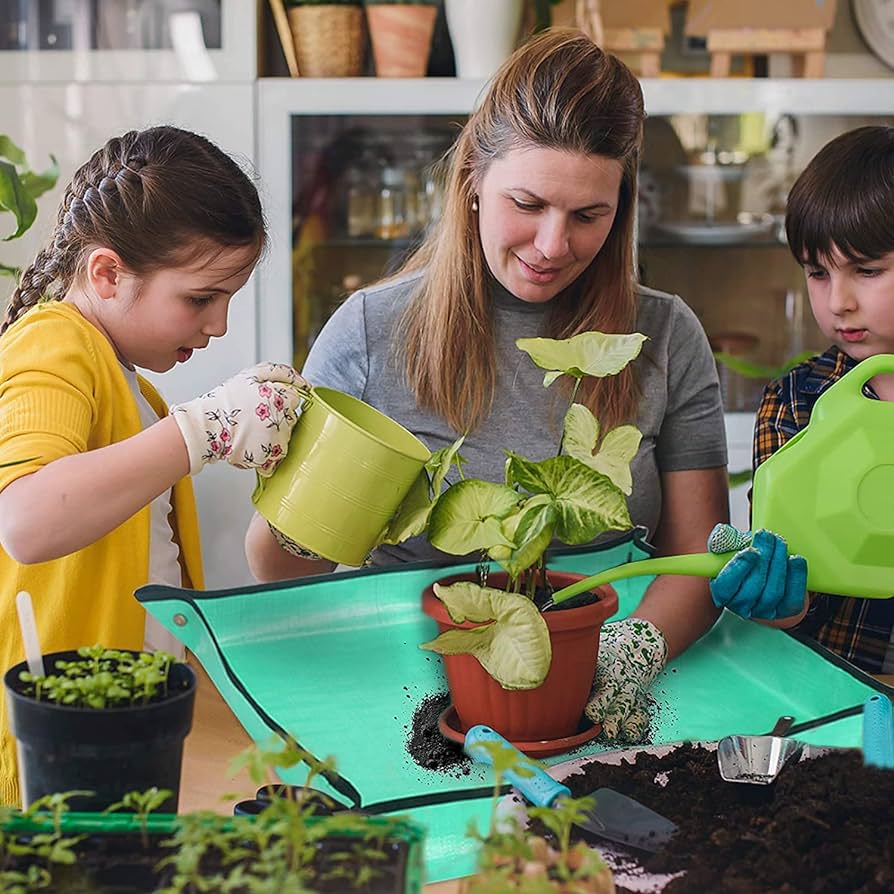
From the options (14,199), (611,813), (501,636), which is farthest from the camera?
(14,199)

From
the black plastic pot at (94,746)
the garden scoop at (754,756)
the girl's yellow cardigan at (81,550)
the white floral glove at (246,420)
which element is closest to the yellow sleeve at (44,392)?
the girl's yellow cardigan at (81,550)

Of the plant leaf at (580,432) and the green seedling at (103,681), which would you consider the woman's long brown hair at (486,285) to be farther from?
the green seedling at (103,681)

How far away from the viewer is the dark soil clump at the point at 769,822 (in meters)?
0.69

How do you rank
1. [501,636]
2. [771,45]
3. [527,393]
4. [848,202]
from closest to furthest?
[501,636] → [848,202] → [527,393] → [771,45]

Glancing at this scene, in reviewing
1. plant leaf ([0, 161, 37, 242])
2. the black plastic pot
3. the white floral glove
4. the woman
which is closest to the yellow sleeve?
the white floral glove

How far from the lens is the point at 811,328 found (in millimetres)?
2900

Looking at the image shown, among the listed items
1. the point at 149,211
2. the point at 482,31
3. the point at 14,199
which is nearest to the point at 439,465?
the point at 149,211

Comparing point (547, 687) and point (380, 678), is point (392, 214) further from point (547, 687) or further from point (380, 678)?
point (547, 687)

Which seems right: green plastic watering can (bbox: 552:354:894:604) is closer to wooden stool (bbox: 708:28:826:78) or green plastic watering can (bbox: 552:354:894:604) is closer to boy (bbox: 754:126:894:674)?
boy (bbox: 754:126:894:674)

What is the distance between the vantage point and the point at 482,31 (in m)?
2.59

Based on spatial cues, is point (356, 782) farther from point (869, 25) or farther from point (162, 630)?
point (869, 25)

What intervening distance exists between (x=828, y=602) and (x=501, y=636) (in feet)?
2.26

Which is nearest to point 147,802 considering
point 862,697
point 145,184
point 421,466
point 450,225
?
point 421,466

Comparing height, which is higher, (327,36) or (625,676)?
(327,36)
